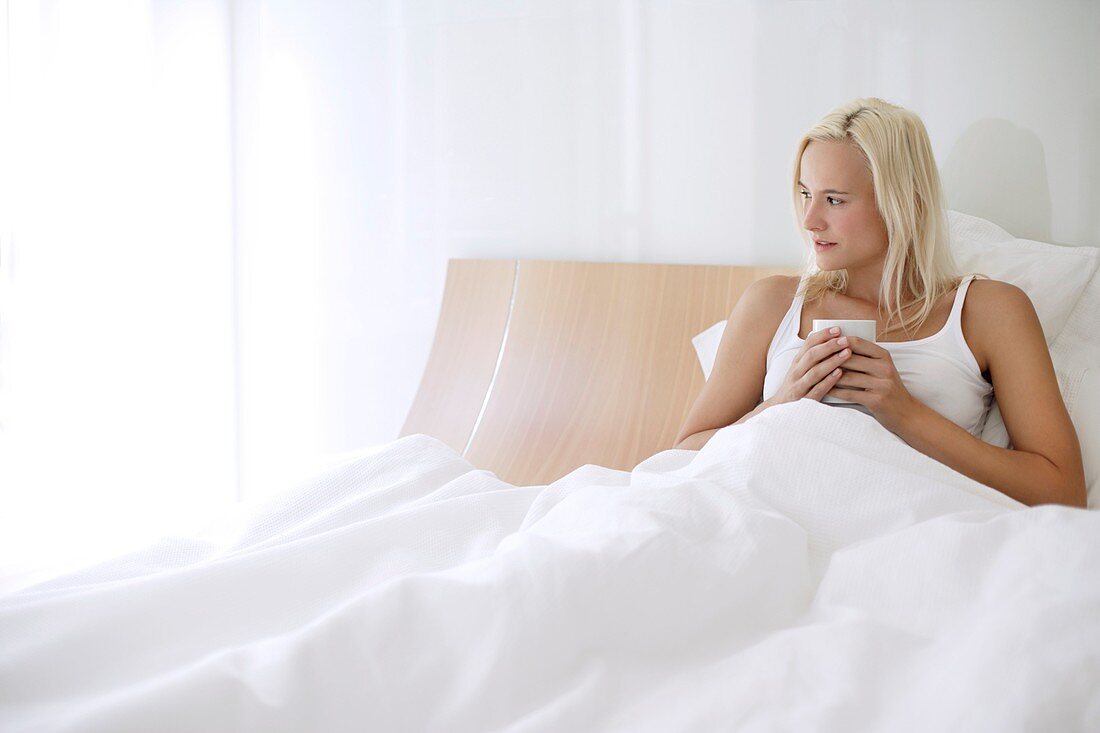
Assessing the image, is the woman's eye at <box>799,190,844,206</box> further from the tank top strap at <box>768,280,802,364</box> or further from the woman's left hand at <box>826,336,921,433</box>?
the woman's left hand at <box>826,336,921,433</box>

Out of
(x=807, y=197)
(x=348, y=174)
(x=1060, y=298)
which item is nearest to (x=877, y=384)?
(x=807, y=197)

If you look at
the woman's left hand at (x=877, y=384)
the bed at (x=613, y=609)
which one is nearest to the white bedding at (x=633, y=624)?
the bed at (x=613, y=609)

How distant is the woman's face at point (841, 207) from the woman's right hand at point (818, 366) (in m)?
0.29

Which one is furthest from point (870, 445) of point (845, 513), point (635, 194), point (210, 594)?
point (635, 194)

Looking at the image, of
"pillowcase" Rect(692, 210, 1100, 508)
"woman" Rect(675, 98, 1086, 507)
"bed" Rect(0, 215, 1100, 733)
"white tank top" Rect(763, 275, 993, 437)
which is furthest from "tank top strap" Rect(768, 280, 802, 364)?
"bed" Rect(0, 215, 1100, 733)

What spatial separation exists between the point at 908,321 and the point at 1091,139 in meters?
0.70

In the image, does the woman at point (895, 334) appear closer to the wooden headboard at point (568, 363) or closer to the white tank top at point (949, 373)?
the white tank top at point (949, 373)

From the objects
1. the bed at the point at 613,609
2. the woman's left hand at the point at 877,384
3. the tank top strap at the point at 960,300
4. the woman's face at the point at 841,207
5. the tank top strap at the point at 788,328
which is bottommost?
the bed at the point at 613,609

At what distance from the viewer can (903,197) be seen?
1.78 metres

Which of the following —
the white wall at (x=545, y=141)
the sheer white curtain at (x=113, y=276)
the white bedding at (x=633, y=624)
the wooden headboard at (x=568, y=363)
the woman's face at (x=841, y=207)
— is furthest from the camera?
the sheer white curtain at (x=113, y=276)

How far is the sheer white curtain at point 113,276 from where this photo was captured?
2742mm

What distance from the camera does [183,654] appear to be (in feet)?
3.25

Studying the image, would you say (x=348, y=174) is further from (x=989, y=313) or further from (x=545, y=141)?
(x=989, y=313)

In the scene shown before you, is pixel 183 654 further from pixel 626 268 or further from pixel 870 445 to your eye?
pixel 626 268
